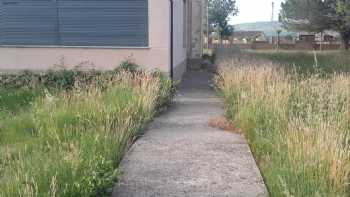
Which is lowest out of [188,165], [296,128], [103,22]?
[188,165]

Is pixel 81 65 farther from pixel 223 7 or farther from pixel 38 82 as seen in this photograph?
pixel 223 7

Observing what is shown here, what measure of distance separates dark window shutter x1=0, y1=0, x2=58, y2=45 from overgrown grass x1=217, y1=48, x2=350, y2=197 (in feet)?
18.9

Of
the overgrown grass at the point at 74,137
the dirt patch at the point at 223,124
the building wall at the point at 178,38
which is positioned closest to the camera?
the overgrown grass at the point at 74,137

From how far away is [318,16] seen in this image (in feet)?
125

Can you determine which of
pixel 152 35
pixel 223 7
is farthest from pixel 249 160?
pixel 223 7

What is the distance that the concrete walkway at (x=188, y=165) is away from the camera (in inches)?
194

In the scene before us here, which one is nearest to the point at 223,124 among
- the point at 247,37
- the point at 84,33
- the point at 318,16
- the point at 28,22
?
the point at 84,33

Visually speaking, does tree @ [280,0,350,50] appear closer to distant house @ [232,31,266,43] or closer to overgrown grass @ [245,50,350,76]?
overgrown grass @ [245,50,350,76]

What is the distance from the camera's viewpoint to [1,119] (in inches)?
345

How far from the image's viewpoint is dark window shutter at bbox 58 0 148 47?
13320 millimetres

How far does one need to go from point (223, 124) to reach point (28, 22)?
24.9 feet

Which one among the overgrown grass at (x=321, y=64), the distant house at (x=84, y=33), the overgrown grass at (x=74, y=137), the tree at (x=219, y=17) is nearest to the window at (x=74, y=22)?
the distant house at (x=84, y=33)

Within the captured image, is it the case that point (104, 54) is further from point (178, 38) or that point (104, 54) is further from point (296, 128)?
point (296, 128)

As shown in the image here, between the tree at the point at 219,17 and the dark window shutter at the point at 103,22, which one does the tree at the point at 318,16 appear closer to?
the dark window shutter at the point at 103,22
